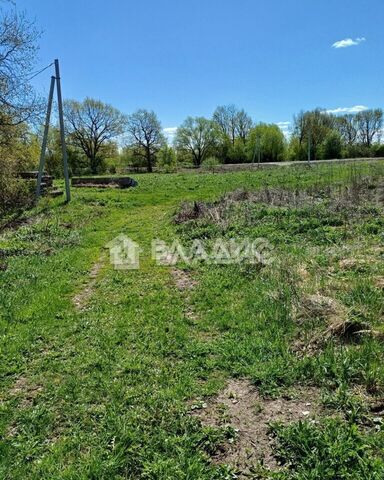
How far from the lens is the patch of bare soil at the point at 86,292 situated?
6.14 meters

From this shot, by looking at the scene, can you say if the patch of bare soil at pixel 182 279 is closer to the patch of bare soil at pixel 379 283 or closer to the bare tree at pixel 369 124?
the patch of bare soil at pixel 379 283

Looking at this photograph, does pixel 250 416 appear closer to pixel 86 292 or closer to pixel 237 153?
pixel 86 292

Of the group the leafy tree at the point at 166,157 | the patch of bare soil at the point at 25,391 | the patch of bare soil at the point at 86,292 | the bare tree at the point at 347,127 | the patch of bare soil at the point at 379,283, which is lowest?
the patch of bare soil at the point at 25,391

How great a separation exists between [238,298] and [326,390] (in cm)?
253

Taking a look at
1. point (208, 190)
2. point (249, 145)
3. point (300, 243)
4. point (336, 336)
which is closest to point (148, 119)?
point (249, 145)

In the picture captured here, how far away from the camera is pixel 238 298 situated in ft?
19.0

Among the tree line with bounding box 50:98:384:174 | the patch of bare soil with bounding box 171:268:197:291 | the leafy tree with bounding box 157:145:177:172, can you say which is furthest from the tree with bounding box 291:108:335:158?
the patch of bare soil with bounding box 171:268:197:291

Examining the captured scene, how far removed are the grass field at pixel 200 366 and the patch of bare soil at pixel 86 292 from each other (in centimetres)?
5

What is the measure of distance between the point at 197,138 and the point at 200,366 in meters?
63.9

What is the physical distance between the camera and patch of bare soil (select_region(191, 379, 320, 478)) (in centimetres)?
276

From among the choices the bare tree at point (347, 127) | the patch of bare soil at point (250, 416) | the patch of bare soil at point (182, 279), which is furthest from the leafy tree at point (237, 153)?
the patch of bare soil at point (250, 416)

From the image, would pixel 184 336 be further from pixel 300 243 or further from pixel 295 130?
pixel 295 130

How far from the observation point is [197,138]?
64.8 meters

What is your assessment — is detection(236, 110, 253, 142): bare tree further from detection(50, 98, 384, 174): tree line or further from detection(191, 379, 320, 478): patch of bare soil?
detection(191, 379, 320, 478): patch of bare soil
